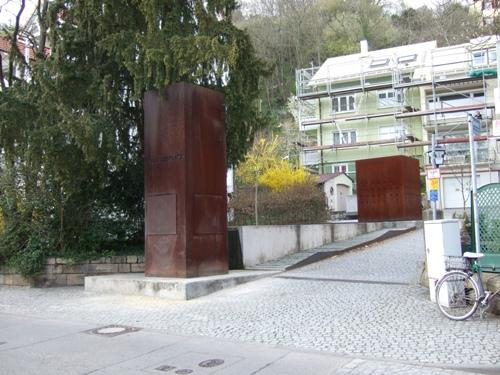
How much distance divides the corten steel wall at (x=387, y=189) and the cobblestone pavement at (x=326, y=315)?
1031 cm

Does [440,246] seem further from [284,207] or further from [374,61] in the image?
[374,61]

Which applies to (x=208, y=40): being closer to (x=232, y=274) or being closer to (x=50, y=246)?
(x=232, y=274)

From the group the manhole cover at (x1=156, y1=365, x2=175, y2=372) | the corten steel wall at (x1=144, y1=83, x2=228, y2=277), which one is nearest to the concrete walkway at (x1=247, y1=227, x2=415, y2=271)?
the corten steel wall at (x1=144, y1=83, x2=228, y2=277)

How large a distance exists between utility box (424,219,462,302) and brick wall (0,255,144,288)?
7.70m

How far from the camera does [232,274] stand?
517 inches

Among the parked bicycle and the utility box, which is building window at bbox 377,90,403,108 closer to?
the utility box

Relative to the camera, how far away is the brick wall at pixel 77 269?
14516 millimetres

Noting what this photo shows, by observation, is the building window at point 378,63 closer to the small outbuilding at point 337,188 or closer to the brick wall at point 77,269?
the small outbuilding at point 337,188

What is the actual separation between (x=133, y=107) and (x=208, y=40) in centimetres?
375

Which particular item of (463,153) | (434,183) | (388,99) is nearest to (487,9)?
(434,183)

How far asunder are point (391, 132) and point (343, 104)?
501cm

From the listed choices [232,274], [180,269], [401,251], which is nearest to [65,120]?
[180,269]

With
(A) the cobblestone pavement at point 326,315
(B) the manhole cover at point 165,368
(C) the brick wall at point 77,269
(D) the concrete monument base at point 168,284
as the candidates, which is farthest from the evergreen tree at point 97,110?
(B) the manhole cover at point 165,368

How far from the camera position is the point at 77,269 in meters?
14.6
